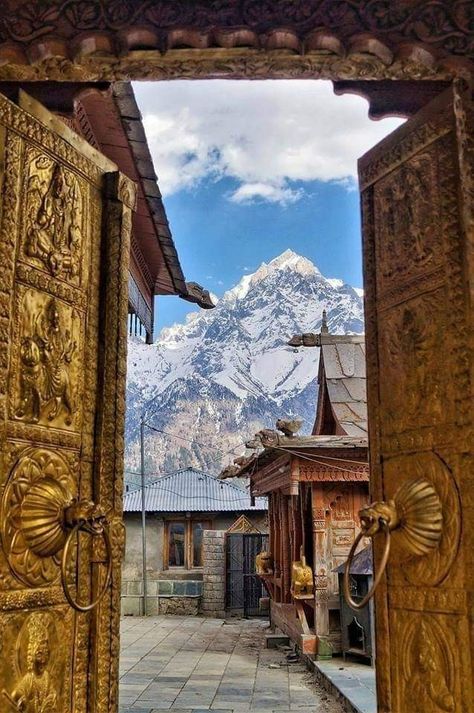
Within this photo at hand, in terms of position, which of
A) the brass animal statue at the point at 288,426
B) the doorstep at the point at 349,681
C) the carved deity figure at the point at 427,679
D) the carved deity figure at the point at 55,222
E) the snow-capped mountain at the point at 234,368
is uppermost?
the snow-capped mountain at the point at 234,368

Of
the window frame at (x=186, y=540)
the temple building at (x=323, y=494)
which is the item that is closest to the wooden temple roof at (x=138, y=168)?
the temple building at (x=323, y=494)

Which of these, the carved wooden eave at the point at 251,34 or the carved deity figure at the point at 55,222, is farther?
the carved deity figure at the point at 55,222

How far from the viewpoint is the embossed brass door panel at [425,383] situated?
222 centimetres

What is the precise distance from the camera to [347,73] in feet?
8.39

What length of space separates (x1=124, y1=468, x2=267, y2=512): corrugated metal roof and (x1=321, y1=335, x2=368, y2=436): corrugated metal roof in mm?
8501

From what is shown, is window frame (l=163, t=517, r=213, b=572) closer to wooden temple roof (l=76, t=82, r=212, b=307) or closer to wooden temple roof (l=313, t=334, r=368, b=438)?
wooden temple roof (l=313, t=334, r=368, b=438)

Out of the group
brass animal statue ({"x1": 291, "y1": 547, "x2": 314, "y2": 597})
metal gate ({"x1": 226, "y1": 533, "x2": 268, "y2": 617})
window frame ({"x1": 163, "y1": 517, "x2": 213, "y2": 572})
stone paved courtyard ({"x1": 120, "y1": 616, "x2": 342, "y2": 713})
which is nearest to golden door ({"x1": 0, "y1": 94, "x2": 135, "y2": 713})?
stone paved courtyard ({"x1": 120, "y1": 616, "x2": 342, "y2": 713})

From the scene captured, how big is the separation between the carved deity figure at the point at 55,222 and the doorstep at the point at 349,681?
15.4 feet

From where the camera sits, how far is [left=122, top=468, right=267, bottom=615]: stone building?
18734mm

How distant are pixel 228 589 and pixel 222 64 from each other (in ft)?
57.5

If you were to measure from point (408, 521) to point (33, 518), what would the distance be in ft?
4.10

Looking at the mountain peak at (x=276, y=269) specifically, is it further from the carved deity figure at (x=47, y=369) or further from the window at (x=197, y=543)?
the carved deity figure at (x=47, y=369)

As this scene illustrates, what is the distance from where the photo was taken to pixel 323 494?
32.6 feet

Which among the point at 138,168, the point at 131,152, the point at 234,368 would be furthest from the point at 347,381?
the point at 234,368
